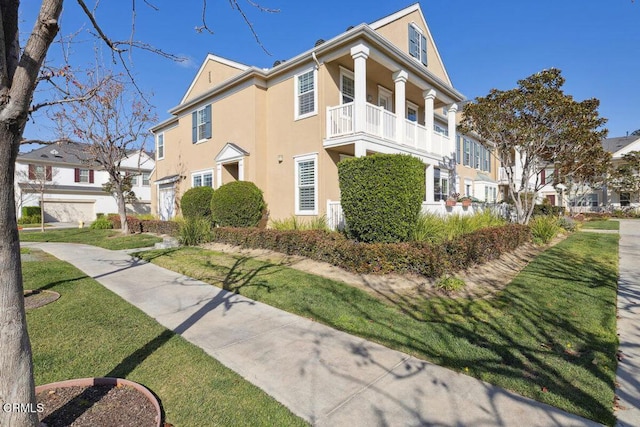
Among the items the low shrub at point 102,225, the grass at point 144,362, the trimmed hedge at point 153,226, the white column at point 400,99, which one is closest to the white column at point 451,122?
the white column at point 400,99

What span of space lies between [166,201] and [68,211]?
21.0 metres

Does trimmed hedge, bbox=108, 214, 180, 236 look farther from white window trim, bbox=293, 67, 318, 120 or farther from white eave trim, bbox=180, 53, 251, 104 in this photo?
white window trim, bbox=293, 67, 318, 120

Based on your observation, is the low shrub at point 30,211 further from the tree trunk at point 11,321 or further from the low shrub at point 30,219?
the tree trunk at point 11,321

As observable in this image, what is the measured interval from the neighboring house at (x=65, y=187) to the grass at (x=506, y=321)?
29271mm

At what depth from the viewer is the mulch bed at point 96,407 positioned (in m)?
2.53

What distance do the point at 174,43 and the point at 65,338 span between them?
4070 millimetres

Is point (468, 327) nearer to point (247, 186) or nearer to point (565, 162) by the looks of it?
point (247, 186)

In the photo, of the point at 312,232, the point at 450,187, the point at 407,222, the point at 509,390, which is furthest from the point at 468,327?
the point at 450,187

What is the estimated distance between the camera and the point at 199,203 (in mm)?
14227

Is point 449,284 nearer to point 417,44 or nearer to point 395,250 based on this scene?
point 395,250

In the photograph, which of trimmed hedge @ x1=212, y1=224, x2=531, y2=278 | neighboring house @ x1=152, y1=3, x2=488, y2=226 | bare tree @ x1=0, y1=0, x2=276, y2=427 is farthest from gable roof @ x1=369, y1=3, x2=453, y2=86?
bare tree @ x1=0, y1=0, x2=276, y2=427

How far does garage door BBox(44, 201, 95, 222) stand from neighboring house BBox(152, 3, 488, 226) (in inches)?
911

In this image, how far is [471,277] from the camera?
7.39m

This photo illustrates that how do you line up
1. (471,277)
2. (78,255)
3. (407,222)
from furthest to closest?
(78,255) → (407,222) → (471,277)
